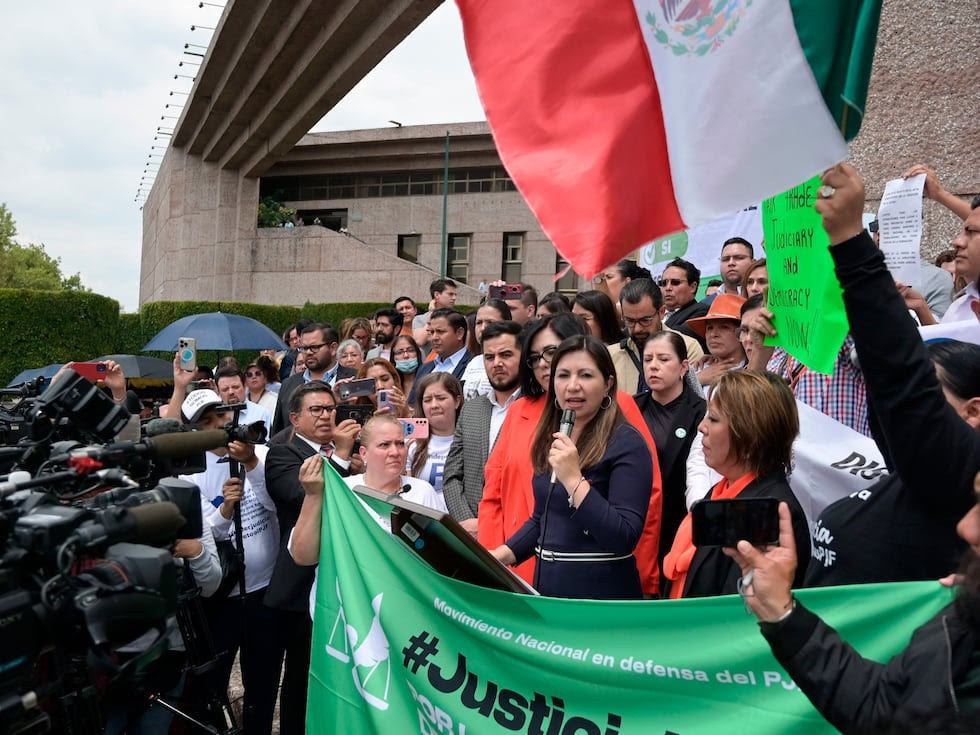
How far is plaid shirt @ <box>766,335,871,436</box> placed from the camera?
375cm

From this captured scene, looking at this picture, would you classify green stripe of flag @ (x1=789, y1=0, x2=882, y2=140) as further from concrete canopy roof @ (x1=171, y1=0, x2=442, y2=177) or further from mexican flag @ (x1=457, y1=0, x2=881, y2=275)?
concrete canopy roof @ (x1=171, y1=0, x2=442, y2=177)

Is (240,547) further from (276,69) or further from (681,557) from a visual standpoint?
(276,69)

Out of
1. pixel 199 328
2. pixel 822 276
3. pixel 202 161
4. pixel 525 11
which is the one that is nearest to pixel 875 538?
pixel 822 276

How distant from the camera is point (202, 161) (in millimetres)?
33531

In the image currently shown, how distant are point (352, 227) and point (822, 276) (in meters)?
37.7

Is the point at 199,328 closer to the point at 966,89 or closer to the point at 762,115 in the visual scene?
the point at 966,89

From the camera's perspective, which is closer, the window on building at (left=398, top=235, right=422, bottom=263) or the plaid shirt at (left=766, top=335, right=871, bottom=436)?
the plaid shirt at (left=766, top=335, right=871, bottom=436)

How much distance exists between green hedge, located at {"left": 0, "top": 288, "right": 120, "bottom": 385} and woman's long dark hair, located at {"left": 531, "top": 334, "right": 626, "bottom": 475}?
18.4 m

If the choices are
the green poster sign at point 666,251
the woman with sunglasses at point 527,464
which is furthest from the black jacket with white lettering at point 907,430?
the green poster sign at point 666,251

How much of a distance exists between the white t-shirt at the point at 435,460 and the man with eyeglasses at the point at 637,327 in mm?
1141

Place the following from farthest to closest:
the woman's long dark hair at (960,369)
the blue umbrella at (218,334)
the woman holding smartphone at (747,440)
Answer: the blue umbrella at (218,334) < the woman holding smartphone at (747,440) < the woman's long dark hair at (960,369)

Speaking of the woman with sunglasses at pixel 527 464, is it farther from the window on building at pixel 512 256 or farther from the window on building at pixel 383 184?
the window on building at pixel 383 184

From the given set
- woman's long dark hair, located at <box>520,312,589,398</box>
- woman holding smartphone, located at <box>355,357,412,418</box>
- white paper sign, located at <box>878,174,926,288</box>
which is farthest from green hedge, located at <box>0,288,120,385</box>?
white paper sign, located at <box>878,174,926,288</box>

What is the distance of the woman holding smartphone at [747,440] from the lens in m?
2.92
